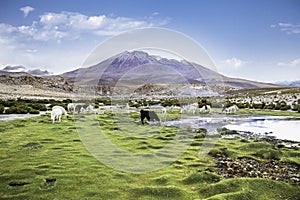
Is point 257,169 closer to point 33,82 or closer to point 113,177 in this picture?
point 113,177

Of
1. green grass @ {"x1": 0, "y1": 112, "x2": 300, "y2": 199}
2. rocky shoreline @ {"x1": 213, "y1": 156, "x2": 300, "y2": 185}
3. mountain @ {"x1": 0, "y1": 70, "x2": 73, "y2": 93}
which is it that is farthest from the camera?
mountain @ {"x1": 0, "y1": 70, "x2": 73, "y2": 93}

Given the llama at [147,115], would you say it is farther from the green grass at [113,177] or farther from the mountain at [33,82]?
the mountain at [33,82]

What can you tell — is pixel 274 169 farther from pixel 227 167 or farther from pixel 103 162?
pixel 103 162

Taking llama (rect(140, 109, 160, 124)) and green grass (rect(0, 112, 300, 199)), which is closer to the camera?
green grass (rect(0, 112, 300, 199))

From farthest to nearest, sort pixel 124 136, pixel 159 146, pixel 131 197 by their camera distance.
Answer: pixel 124 136 < pixel 159 146 < pixel 131 197

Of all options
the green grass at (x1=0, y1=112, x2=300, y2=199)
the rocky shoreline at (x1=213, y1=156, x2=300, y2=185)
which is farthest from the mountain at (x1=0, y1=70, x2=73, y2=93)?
the rocky shoreline at (x1=213, y1=156, x2=300, y2=185)

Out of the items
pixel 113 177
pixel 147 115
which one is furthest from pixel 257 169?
pixel 147 115

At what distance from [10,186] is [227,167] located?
25.1 ft

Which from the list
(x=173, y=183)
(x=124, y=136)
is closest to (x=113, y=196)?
(x=173, y=183)

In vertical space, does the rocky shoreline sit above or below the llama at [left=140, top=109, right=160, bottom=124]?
below

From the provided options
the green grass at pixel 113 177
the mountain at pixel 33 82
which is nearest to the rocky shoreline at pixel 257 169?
the green grass at pixel 113 177

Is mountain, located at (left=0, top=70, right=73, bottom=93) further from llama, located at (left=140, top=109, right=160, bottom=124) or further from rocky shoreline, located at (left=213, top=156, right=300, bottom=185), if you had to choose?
rocky shoreline, located at (left=213, top=156, right=300, bottom=185)

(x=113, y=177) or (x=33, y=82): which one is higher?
(x=33, y=82)

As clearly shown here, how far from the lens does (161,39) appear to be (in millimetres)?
15742
